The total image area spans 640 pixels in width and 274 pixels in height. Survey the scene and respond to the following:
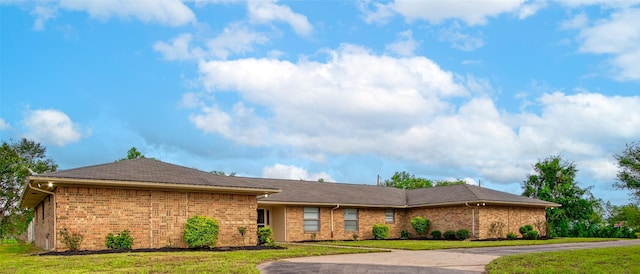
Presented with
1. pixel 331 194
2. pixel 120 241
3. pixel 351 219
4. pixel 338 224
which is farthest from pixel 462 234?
pixel 120 241

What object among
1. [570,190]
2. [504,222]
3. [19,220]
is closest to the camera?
[504,222]

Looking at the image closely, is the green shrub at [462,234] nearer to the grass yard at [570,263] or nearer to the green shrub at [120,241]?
the grass yard at [570,263]

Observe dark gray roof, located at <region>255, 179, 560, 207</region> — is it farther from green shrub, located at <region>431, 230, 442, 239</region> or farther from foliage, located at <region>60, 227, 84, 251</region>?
foliage, located at <region>60, 227, 84, 251</region>

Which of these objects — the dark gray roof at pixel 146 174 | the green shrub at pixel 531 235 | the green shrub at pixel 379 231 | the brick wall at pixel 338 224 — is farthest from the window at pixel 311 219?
the green shrub at pixel 531 235

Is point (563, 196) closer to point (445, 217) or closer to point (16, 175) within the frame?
point (445, 217)

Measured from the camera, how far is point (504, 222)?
3033cm

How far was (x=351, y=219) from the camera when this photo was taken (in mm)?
30062

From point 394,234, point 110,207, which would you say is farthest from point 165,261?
point 394,234

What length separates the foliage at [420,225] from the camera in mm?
30797

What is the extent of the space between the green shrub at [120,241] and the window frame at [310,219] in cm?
1084

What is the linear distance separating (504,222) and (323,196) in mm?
9913

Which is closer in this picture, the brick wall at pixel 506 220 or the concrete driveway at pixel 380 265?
the concrete driveway at pixel 380 265

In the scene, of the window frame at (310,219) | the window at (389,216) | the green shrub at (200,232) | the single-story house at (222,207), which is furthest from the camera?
the window at (389,216)

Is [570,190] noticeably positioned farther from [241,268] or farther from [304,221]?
[241,268]
